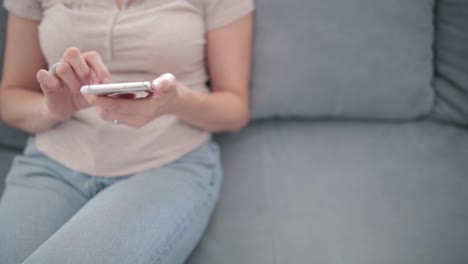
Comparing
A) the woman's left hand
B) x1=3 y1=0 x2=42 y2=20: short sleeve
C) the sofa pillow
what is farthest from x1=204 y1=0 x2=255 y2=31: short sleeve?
the sofa pillow

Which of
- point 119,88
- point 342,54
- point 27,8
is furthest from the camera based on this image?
point 342,54

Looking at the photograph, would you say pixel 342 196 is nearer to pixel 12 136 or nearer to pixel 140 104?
pixel 140 104

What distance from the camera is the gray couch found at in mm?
611

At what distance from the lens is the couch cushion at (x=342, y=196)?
1.96 ft

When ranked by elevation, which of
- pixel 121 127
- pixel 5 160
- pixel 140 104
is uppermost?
pixel 140 104

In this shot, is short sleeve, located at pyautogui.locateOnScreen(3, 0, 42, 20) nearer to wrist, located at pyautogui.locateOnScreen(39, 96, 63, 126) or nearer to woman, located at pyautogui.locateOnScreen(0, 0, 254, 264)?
woman, located at pyautogui.locateOnScreen(0, 0, 254, 264)

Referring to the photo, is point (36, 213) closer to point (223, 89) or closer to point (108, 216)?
point (108, 216)

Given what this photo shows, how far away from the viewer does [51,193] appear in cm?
59

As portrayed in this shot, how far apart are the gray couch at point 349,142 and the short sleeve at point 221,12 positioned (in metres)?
0.09

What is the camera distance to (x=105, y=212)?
52 centimetres

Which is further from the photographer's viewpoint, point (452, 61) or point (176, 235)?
point (452, 61)

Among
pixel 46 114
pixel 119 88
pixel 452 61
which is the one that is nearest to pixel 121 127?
pixel 46 114

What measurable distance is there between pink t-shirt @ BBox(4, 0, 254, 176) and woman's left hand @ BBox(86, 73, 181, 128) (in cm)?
11

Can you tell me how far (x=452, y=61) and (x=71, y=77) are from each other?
751 mm
